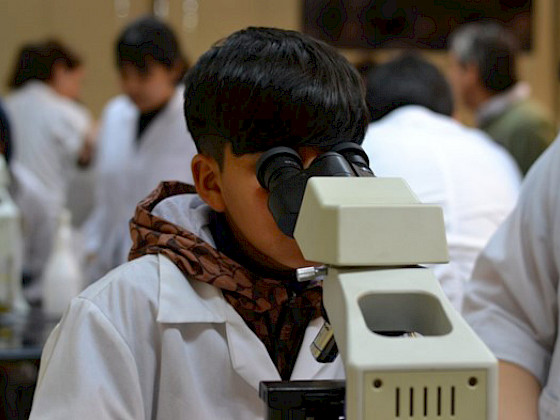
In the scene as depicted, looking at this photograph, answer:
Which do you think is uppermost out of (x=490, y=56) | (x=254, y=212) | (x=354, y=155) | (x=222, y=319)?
(x=354, y=155)

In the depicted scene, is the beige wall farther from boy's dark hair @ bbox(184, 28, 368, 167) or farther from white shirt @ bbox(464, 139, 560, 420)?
boy's dark hair @ bbox(184, 28, 368, 167)

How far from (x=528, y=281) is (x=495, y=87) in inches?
113

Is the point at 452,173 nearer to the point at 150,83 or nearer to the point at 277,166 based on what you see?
the point at 150,83

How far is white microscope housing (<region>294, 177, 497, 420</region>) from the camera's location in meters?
0.67

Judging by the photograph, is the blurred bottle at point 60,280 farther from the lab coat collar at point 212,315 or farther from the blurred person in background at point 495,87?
the blurred person in background at point 495,87

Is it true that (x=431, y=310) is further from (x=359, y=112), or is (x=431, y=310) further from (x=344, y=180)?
(x=359, y=112)

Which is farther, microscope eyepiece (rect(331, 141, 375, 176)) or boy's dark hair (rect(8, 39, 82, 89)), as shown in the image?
boy's dark hair (rect(8, 39, 82, 89))

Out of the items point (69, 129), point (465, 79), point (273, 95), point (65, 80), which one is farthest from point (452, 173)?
point (65, 80)

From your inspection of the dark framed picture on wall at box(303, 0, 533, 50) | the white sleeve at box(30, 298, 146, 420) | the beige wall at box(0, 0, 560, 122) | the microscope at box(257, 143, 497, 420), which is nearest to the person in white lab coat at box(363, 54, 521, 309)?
the white sleeve at box(30, 298, 146, 420)

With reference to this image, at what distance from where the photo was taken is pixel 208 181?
1.17 meters

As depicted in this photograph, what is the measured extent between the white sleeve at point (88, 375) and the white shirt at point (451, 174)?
136cm

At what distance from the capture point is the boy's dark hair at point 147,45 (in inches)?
126

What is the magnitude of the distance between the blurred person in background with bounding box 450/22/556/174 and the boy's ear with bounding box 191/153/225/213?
9.80 ft

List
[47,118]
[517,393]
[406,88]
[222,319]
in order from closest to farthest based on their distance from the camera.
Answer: [222,319]
[517,393]
[406,88]
[47,118]
